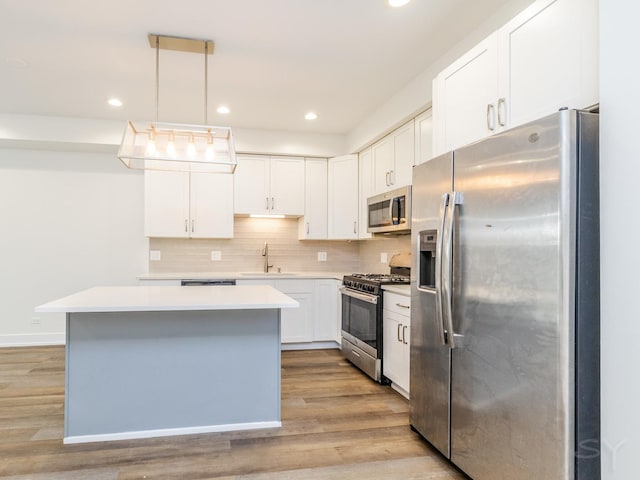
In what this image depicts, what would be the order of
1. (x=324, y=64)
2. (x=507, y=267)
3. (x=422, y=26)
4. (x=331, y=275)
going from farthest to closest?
(x=331, y=275)
(x=324, y=64)
(x=422, y=26)
(x=507, y=267)

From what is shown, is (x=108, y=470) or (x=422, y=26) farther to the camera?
(x=422, y=26)

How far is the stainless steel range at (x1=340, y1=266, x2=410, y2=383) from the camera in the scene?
3.70 m

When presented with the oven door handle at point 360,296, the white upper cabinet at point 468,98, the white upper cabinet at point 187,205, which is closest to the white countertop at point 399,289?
the oven door handle at point 360,296

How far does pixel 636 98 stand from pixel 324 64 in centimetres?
234

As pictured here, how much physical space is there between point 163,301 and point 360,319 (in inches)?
81.9

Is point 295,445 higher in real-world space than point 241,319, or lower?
lower

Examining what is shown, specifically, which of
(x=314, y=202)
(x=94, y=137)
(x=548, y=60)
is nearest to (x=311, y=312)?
(x=314, y=202)

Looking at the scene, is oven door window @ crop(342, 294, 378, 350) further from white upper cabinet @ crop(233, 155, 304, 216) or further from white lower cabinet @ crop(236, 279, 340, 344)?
white upper cabinet @ crop(233, 155, 304, 216)

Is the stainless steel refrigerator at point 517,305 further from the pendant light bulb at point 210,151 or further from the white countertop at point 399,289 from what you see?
the pendant light bulb at point 210,151

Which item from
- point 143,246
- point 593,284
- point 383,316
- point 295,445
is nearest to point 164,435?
point 295,445

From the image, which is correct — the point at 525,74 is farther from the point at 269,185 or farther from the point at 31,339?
the point at 31,339

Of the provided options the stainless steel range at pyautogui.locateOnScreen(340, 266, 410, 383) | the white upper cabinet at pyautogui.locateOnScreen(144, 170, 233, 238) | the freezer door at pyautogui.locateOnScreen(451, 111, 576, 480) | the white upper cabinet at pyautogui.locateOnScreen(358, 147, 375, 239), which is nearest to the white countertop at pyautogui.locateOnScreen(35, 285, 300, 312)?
the freezer door at pyautogui.locateOnScreen(451, 111, 576, 480)

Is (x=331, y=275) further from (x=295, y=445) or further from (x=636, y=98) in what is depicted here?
(x=636, y=98)

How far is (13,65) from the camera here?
3.36 m
